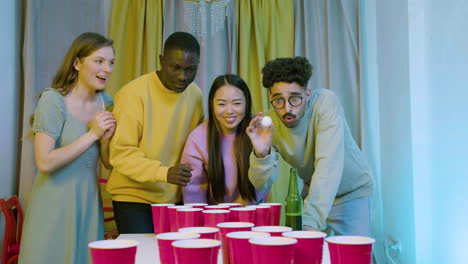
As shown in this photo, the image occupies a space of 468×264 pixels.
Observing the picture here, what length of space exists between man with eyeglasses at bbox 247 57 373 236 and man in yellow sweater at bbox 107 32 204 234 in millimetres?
440

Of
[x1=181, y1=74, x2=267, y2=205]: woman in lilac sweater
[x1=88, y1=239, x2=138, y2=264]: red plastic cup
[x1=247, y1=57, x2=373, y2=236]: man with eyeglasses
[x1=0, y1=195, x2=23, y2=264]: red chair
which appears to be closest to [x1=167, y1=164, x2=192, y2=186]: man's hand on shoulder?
[x1=181, y1=74, x2=267, y2=205]: woman in lilac sweater

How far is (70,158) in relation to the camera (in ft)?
6.56

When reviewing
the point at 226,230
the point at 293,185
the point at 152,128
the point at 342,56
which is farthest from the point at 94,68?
the point at 342,56

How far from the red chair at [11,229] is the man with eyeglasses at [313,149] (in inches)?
71.3

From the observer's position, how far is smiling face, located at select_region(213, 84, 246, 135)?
6.64ft

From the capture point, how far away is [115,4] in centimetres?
383

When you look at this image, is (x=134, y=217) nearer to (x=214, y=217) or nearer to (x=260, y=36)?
(x=214, y=217)

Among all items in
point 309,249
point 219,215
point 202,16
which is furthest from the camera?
point 202,16

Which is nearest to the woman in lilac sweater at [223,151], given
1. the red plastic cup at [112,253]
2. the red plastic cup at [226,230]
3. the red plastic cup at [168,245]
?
the red plastic cup at [226,230]

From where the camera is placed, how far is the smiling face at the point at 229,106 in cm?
203

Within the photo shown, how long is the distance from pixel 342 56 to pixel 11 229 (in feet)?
9.07

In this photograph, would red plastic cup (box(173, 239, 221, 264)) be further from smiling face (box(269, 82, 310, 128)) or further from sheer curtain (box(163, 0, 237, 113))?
sheer curtain (box(163, 0, 237, 113))

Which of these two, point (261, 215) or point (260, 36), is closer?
point (261, 215)

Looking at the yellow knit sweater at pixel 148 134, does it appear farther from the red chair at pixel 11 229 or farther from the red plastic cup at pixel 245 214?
the red chair at pixel 11 229
